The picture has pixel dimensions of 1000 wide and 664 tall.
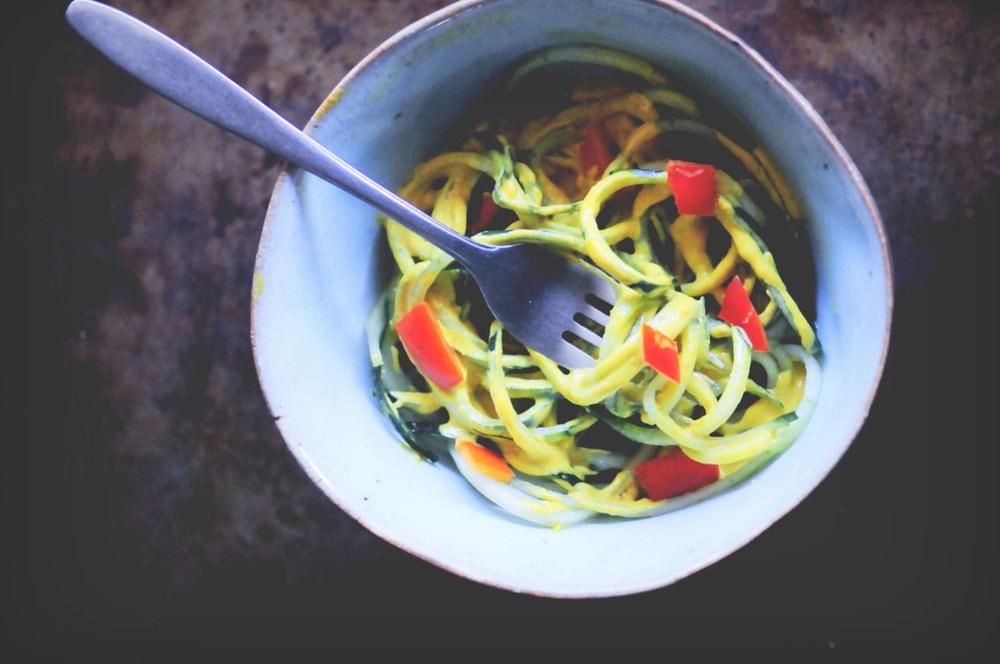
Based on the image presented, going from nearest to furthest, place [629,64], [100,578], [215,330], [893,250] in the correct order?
[629,64], [893,250], [215,330], [100,578]

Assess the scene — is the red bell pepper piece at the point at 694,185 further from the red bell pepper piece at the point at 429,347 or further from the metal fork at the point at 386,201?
the red bell pepper piece at the point at 429,347

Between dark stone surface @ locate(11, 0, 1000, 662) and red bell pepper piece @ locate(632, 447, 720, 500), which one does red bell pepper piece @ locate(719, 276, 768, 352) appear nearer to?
red bell pepper piece @ locate(632, 447, 720, 500)

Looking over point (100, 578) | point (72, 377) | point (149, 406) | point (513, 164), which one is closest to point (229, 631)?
point (100, 578)

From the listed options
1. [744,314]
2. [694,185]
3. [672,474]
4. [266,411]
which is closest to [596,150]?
[694,185]

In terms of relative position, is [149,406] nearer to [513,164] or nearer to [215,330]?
[215,330]

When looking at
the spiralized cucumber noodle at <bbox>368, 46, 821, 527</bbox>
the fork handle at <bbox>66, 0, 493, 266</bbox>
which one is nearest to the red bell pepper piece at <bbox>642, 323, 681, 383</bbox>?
the spiralized cucumber noodle at <bbox>368, 46, 821, 527</bbox>

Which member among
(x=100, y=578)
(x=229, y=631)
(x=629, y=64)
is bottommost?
(x=229, y=631)

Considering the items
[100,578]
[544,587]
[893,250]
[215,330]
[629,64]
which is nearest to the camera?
[544,587]
